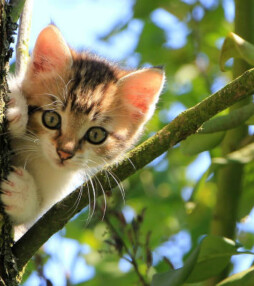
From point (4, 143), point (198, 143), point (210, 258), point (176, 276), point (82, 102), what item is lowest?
point (176, 276)

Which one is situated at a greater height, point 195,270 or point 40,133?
point 40,133

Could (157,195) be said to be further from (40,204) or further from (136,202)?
(40,204)

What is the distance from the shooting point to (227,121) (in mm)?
2080

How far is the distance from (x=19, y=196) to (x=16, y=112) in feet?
1.17

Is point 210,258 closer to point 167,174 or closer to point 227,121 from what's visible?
point 227,121

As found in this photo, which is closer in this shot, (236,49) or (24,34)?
(236,49)

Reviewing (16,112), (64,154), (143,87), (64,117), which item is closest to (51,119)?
(64,117)

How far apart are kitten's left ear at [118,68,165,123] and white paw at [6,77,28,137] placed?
660 mm

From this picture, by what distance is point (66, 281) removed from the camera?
3.18m

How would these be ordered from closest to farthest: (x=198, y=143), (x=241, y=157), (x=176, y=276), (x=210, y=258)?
(x=176, y=276)
(x=210, y=258)
(x=198, y=143)
(x=241, y=157)

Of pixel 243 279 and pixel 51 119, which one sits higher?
pixel 51 119

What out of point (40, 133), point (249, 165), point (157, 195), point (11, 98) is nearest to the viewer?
point (11, 98)

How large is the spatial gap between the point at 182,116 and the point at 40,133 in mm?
931

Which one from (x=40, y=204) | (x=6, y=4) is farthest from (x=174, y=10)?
(x=6, y=4)
